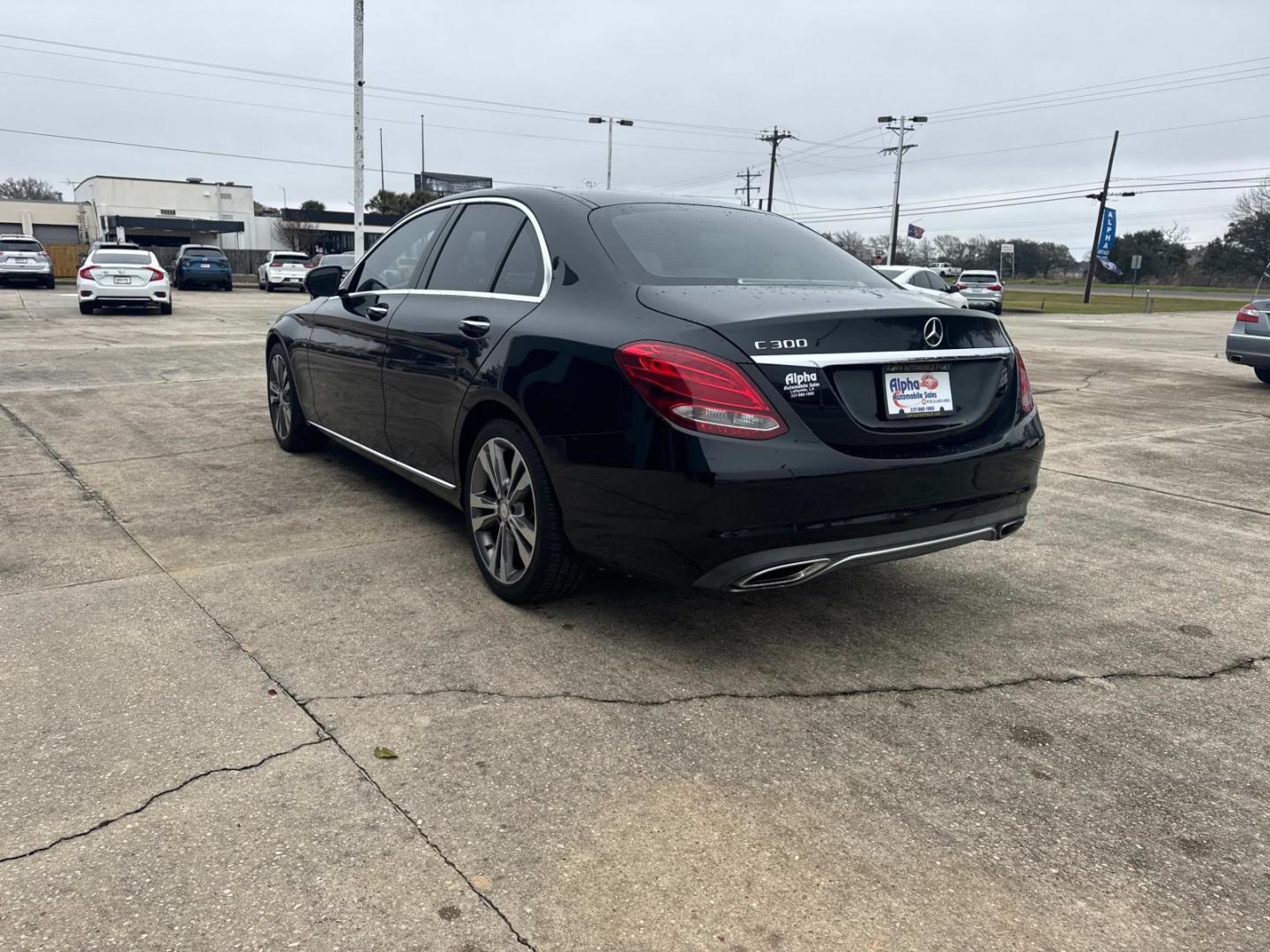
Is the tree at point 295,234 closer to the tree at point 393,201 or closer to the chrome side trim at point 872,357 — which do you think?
the tree at point 393,201

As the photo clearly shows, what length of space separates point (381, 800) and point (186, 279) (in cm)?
3483

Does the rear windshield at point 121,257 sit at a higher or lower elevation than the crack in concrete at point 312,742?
higher

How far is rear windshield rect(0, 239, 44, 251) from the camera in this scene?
95.7ft

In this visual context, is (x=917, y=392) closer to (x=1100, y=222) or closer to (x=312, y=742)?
(x=312, y=742)

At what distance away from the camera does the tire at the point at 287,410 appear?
20.5ft

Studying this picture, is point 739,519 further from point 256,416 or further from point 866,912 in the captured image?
point 256,416

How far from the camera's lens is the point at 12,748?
2.72 metres

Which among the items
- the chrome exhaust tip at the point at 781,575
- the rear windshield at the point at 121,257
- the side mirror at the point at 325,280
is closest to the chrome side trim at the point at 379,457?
the side mirror at the point at 325,280

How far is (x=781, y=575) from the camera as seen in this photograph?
10.3 ft

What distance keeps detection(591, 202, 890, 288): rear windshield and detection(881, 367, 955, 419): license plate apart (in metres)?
0.67

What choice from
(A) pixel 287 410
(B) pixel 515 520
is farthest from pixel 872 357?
(A) pixel 287 410

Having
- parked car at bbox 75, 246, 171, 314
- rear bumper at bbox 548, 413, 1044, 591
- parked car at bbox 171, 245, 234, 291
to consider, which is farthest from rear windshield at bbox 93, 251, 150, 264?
rear bumper at bbox 548, 413, 1044, 591

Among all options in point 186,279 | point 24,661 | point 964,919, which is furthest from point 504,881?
point 186,279

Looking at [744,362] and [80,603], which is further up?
[744,362]
